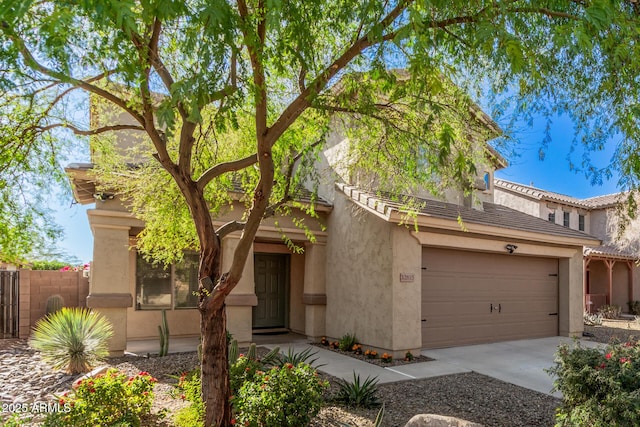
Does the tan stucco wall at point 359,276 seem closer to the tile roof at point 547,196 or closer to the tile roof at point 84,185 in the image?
the tile roof at point 84,185

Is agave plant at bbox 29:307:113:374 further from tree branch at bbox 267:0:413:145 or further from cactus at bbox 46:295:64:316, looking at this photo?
tree branch at bbox 267:0:413:145

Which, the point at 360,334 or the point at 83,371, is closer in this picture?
the point at 83,371

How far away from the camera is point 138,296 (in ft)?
38.7

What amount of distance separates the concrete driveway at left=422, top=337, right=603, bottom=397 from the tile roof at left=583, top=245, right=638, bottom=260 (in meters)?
10.8

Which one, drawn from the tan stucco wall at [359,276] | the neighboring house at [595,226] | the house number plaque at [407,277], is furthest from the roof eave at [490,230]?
the neighboring house at [595,226]

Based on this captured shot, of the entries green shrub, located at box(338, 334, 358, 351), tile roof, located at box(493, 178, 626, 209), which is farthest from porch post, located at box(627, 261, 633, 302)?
green shrub, located at box(338, 334, 358, 351)

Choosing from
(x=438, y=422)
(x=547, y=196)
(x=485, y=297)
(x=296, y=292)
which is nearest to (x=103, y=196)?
(x=296, y=292)

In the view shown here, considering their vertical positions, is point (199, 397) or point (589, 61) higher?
point (589, 61)

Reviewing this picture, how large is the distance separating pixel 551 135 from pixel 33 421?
7.36m

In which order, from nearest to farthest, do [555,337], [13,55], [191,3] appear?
[13,55], [191,3], [555,337]

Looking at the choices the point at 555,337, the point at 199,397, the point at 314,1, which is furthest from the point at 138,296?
the point at 555,337

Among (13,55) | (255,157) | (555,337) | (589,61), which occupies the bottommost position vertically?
(555,337)

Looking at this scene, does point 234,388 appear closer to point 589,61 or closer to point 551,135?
point 551,135

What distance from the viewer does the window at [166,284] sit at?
11867mm
